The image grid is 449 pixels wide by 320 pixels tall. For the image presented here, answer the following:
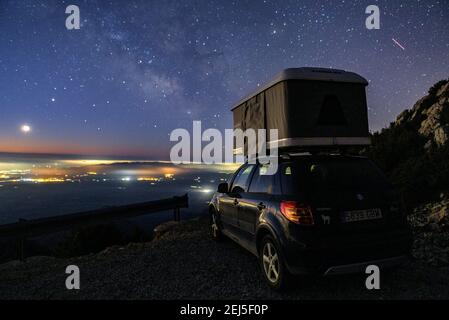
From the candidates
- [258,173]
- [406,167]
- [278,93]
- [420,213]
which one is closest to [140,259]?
[258,173]

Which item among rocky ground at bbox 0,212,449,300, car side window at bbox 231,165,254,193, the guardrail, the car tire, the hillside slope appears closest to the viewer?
rocky ground at bbox 0,212,449,300

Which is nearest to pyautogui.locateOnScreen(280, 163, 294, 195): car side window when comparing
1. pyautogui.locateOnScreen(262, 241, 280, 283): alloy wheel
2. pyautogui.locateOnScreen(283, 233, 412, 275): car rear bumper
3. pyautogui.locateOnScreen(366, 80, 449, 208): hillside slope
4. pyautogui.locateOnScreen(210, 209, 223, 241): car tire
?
pyautogui.locateOnScreen(283, 233, 412, 275): car rear bumper

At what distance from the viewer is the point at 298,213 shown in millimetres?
3398

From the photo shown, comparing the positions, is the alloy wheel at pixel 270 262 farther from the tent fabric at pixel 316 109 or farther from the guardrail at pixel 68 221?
the guardrail at pixel 68 221

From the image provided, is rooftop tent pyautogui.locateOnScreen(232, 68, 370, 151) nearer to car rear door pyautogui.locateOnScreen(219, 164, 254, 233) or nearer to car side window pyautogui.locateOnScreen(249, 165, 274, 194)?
car side window pyautogui.locateOnScreen(249, 165, 274, 194)

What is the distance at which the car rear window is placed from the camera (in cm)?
360

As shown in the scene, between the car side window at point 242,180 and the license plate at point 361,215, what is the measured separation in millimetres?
1920

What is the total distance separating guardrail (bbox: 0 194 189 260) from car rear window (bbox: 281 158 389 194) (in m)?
6.09

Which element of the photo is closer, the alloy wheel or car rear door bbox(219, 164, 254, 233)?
the alloy wheel

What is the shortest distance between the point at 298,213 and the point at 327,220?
0.32 metres

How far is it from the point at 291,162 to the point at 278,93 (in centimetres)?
155

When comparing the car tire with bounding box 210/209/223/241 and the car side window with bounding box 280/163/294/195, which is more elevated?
the car side window with bounding box 280/163/294/195

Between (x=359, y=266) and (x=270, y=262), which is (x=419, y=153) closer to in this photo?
(x=359, y=266)
